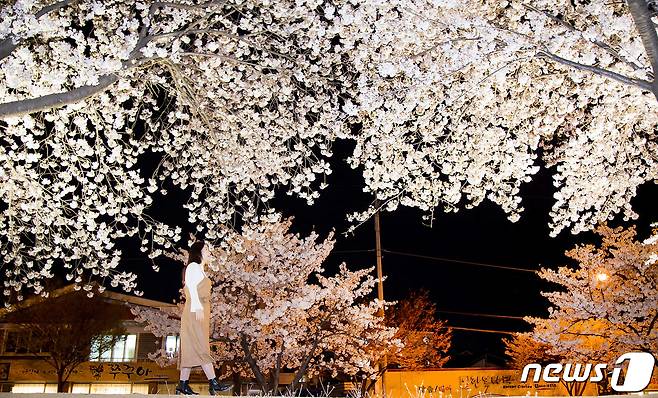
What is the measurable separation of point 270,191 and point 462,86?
3.63m

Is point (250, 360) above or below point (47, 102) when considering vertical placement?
below

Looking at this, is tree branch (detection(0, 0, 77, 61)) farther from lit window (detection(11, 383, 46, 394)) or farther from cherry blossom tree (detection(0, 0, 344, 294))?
lit window (detection(11, 383, 46, 394))

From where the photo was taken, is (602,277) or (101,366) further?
(101,366)

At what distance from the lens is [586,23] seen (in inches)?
317

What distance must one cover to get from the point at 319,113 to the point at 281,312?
8.27 meters

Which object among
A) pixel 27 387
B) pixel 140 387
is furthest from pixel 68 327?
pixel 140 387

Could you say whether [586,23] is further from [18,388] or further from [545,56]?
[18,388]

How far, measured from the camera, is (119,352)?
30.2m

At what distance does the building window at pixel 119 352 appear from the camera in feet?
98.7

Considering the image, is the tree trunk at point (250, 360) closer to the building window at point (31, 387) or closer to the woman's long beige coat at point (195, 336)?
the woman's long beige coat at point (195, 336)

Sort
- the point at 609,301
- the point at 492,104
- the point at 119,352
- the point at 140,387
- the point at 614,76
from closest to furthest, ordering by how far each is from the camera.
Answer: the point at 614,76 < the point at 492,104 < the point at 609,301 < the point at 140,387 < the point at 119,352

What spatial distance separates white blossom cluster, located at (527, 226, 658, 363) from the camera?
20.4 m

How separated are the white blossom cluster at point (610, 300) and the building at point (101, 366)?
1701 centimetres

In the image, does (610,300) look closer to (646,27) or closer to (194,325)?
(646,27)
